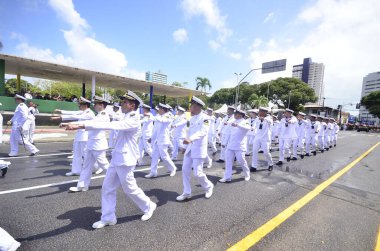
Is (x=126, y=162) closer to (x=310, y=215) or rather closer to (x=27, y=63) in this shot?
(x=310, y=215)

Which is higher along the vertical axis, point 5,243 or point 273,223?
point 5,243

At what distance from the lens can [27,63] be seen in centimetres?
1535

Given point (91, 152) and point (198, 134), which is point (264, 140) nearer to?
point (198, 134)

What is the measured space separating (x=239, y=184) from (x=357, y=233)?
2532 millimetres

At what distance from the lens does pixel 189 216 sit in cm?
372

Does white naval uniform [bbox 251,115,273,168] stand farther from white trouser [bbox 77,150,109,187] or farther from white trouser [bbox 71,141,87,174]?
white trouser [bbox 71,141,87,174]

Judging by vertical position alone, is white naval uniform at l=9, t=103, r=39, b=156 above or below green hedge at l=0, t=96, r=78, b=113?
below

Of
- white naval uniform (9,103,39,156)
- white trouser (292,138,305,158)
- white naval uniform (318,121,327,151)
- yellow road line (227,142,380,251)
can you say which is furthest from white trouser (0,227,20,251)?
white naval uniform (318,121,327,151)

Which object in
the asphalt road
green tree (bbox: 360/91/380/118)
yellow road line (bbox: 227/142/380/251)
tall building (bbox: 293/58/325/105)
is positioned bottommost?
the asphalt road

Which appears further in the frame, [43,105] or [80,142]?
[43,105]

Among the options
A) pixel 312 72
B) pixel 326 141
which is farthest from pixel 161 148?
pixel 312 72

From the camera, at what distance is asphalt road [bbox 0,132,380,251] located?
296 centimetres

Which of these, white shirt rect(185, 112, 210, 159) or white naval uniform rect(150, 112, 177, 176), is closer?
white shirt rect(185, 112, 210, 159)

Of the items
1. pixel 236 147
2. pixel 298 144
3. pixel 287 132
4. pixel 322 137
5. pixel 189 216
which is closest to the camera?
pixel 189 216
